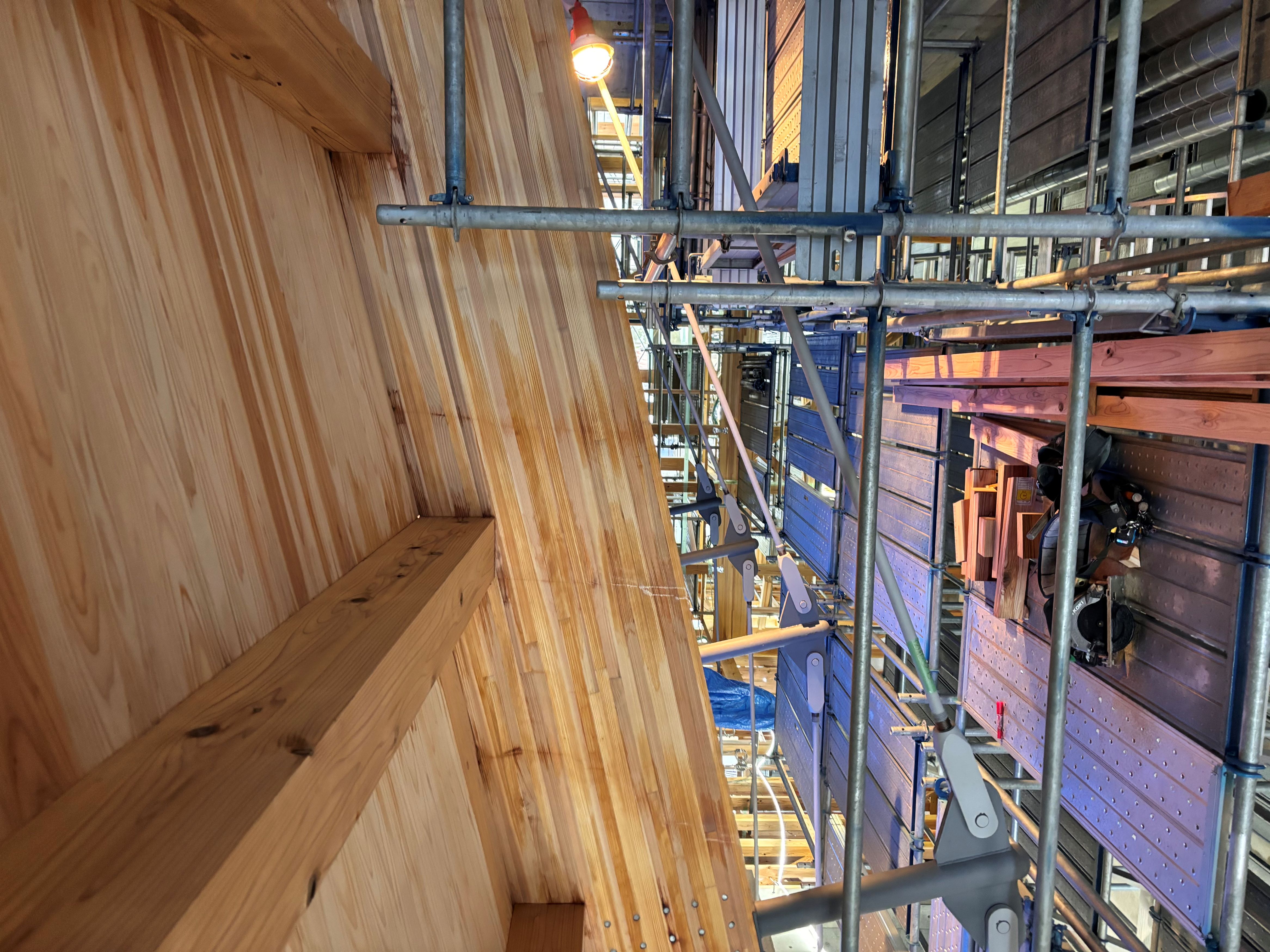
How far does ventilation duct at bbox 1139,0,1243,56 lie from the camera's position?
2.86 metres

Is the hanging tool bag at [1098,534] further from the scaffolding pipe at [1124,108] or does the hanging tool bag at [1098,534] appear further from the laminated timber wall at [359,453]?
the laminated timber wall at [359,453]

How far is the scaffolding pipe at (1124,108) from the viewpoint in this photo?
100 centimetres

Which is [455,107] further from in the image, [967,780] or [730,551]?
[730,551]

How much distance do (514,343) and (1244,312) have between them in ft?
3.69

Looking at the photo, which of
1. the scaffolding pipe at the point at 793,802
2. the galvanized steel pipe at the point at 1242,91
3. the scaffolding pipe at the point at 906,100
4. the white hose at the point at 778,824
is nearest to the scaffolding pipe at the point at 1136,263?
the galvanized steel pipe at the point at 1242,91

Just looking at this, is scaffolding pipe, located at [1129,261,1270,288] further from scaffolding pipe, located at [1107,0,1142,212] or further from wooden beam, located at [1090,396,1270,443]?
scaffolding pipe, located at [1107,0,1142,212]

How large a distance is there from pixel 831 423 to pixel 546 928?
0.98 meters

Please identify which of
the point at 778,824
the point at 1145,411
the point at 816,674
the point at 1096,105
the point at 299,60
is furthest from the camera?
the point at 778,824

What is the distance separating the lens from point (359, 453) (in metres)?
0.98

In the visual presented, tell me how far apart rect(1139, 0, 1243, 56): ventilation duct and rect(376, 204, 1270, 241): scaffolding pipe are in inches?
105

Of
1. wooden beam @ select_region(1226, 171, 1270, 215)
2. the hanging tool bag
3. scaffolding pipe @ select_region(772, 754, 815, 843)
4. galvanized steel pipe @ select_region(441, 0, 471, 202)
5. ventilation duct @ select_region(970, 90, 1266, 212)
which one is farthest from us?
scaffolding pipe @ select_region(772, 754, 815, 843)

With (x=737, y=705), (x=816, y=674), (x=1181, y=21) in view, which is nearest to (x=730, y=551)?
(x=816, y=674)

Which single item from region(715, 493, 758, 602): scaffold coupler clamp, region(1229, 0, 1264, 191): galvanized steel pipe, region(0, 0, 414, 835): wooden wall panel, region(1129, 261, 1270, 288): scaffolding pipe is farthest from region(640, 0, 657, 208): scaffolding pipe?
region(1229, 0, 1264, 191): galvanized steel pipe

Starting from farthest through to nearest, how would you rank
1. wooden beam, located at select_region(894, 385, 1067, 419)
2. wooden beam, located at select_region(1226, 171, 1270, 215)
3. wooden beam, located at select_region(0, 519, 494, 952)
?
wooden beam, located at select_region(894, 385, 1067, 419) → wooden beam, located at select_region(1226, 171, 1270, 215) → wooden beam, located at select_region(0, 519, 494, 952)
